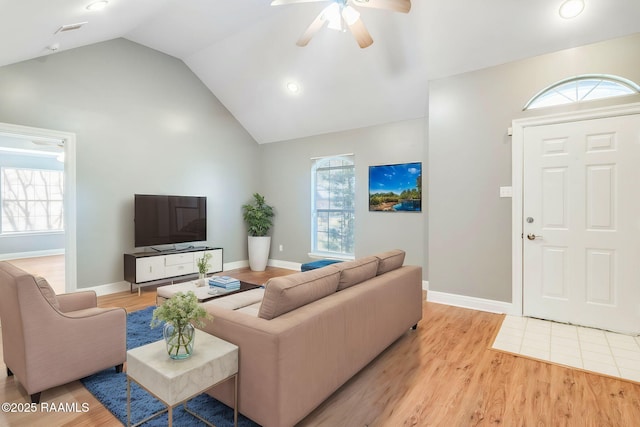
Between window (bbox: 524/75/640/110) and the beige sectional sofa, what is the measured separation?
2777 millimetres

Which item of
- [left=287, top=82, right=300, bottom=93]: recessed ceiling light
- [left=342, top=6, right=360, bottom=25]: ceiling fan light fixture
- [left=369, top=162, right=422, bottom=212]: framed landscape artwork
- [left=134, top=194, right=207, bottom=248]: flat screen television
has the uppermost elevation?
[left=287, top=82, right=300, bottom=93]: recessed ceiling light

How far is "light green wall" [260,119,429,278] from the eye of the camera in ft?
16.1

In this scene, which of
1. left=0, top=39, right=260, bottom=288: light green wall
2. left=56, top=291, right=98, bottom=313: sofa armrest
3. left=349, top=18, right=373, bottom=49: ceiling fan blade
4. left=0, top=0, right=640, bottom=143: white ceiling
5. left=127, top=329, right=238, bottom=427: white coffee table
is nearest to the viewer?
left=127, top=329, right=238, bottom=427: white coffee table

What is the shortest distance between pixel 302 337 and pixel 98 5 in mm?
3397

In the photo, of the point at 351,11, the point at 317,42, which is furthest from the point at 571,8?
the point at 317,42

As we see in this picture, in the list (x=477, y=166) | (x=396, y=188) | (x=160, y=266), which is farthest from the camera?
(x=396, y=188)

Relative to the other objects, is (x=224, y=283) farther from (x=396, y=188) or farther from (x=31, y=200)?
(x=31, y=200)

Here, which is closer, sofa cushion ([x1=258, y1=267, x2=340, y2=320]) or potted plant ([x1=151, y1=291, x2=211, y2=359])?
potted plant ([x1=151, y1=291, x2=211, y2=359])

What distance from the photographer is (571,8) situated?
3.00 meters

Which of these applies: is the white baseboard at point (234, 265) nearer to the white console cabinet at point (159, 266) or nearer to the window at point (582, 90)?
the white console cabinet at point (159, 266)

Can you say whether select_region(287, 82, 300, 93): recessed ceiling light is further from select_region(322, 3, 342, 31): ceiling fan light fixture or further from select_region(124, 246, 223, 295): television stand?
select_region(124, 246, 223, 295): television stand

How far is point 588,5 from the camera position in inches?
116

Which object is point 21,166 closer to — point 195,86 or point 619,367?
point 195,86

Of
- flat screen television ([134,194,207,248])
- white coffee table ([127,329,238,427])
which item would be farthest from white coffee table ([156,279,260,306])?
flat screen television ([134,194,207,248])
